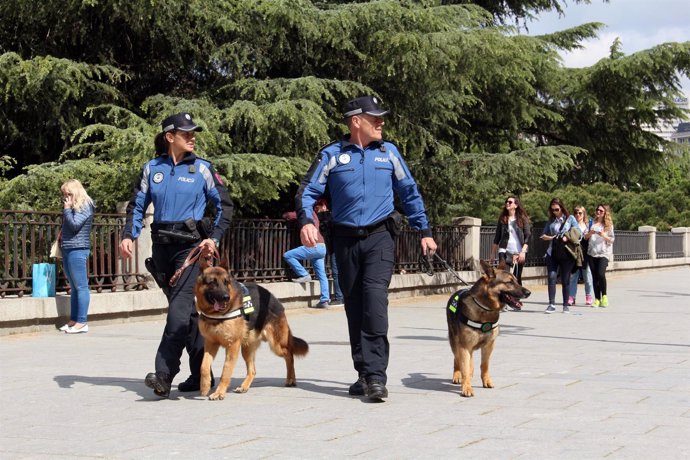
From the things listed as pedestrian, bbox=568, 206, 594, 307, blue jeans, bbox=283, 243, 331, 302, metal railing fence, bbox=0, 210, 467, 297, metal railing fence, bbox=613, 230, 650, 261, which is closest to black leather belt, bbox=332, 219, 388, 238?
metal railing fence, bbox=0, 210, 467, 297

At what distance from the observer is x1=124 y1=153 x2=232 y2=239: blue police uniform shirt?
7.25m

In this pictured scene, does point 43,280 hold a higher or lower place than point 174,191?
lower

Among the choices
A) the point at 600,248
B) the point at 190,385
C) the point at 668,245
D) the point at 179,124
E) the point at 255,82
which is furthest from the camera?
the point at 668,245

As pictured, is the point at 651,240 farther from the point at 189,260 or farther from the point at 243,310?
the point at 189,260

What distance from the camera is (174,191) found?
7.25 m

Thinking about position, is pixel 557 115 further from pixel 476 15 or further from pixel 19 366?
pixel 19 366

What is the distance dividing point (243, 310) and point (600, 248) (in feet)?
A: 36.2

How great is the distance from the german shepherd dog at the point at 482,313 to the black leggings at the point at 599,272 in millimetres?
10012

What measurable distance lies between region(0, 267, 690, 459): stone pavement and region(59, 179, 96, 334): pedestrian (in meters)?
0.51

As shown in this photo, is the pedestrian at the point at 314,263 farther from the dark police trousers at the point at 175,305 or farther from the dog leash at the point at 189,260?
the dog leash at the point at 189,260

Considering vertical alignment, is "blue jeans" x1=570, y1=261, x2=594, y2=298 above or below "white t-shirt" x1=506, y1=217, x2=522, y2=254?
below

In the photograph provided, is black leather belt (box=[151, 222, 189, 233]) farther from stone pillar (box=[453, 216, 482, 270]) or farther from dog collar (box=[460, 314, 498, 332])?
stone pillar (box=[453, 216, 482, 270])

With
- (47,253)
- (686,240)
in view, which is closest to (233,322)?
(47,253)

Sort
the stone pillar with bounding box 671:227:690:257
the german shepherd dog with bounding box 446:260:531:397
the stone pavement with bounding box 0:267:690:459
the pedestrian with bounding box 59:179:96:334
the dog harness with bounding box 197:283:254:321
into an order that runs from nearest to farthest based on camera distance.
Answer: the stone pavement with bounding box 0:267:690:459 → the dog harness with bounding box 197:283:254:321 → the german shepherd dog with bounding box 446:260:531:397 → the pedestrian with bounding box 59:179:96:334 → the stone pillar with bounding box 671:227:690:257
